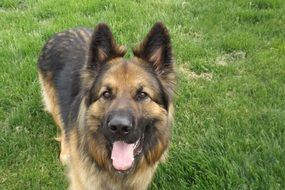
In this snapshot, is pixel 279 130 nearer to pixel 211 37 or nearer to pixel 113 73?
pixel 113 73

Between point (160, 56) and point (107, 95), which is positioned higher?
point (160, 56)

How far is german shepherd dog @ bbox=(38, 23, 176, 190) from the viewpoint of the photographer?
3.40 meters

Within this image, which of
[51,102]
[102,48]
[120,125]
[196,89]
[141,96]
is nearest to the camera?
[120,125]

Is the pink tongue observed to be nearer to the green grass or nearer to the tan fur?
the green grass

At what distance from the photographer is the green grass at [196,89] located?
13.8 ft

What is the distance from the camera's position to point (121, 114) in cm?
324

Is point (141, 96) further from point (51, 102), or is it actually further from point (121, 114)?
point (51, 102)

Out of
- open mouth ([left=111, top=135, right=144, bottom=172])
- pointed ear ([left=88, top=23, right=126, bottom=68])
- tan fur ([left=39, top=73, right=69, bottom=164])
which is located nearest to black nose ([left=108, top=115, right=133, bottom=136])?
open mouth ([left=111, top=135, right=144, bottom=172])

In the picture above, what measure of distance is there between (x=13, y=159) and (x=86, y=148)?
1316mm

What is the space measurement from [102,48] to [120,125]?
843 mm

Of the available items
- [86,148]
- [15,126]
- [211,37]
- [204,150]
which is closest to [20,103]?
[15,126]

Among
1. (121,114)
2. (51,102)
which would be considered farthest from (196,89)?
(121,114)

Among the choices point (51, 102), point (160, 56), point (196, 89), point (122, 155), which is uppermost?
point (160, 56)

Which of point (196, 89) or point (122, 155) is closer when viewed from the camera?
point (122, 155)
